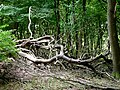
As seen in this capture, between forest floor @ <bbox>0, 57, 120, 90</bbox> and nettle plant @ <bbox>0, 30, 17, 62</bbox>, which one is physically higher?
nettle plant @ <bbox>0, 30, 17, 62</bbox>

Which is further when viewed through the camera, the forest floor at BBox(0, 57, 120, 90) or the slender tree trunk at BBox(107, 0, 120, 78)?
the slender tree trunk at BBox(107, 0, 120, 78)

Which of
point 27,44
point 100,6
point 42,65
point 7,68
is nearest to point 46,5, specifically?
point 100,6

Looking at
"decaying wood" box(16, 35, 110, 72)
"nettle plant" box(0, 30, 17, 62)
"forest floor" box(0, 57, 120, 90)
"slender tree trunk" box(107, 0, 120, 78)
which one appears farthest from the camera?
"slender tree trunk" box(107, 0, 120, 78)

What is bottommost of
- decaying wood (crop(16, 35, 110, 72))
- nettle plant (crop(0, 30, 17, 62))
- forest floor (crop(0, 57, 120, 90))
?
forest floor (crop(0, 57, 120, 90))

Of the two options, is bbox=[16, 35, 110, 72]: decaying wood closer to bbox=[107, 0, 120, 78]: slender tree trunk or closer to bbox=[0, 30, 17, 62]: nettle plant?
bbox=[107, 0, 120, 78]: slender tree trunk

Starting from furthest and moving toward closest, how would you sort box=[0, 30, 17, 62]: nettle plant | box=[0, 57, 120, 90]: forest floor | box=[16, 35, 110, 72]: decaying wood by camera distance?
box=[16, 35, 110, 72]: decaying wood, box=[0, 57, 120, 90]: forest floor, box=[0, 30, 17, 62]: nettle plant

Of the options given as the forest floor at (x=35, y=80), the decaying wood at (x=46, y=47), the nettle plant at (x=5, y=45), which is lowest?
the forest floor at (x=35, y=80)

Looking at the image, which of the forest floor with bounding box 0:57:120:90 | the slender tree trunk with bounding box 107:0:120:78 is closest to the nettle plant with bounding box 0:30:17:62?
the forest floor with bounding box 0:57:120:90

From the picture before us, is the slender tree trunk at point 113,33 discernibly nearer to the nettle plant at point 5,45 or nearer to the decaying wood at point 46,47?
the decaying wood at point 46,47

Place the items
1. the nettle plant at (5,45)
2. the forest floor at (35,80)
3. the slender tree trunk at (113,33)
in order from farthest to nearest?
the slender tree trunk at (113,33)
the forest floor at (35,80)
the nettle plant at (5,45)

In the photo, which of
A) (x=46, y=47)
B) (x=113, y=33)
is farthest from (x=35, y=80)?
(x=113, y=33)

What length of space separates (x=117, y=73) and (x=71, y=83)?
9.06ft

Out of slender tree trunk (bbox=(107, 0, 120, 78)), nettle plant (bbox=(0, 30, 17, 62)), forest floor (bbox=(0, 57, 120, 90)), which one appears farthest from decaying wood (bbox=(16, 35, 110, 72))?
nettle plant (bbox=(0, 30, 17, 62))

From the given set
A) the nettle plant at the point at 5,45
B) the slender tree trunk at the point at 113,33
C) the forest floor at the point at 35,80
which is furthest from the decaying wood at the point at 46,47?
the nettle plant at the point at 5,45
